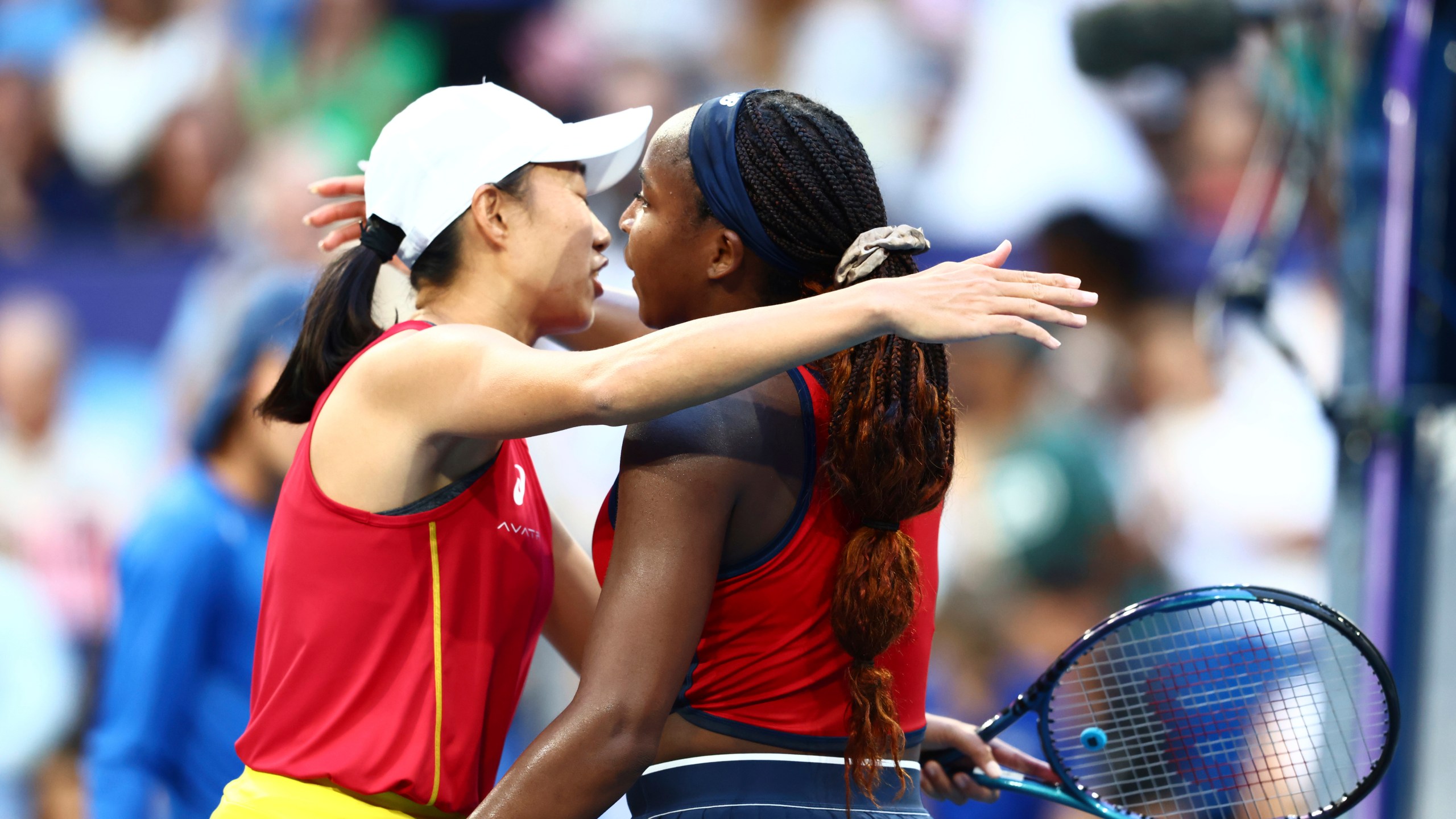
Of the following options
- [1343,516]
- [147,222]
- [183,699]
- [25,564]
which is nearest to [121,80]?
[147,222]

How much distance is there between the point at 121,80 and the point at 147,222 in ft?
2.60

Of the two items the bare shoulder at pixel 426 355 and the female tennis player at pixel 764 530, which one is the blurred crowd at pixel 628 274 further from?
the bare shoulder at pixel 426 355

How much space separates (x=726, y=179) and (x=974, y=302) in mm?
447

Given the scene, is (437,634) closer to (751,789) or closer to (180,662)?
(751,789)

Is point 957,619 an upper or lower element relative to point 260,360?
lower

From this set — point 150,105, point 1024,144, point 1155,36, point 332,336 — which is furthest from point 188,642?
point 1155,36

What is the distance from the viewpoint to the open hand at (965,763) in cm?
236

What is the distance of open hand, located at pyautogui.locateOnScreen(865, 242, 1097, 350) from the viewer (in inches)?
64.2

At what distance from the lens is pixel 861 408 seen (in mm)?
1814

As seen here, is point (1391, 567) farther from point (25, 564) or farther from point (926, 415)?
point (25, 564)

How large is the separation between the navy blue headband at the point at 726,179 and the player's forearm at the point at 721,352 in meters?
0.20

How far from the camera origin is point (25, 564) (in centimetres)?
625

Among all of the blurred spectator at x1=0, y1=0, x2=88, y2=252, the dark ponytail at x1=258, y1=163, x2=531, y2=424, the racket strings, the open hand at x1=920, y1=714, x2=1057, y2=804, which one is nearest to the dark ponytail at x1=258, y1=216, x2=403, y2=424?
the dark ponytail at x1=258, y1=163, x2=531, y2=424

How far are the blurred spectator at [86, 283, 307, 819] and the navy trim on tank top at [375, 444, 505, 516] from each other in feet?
4.18
